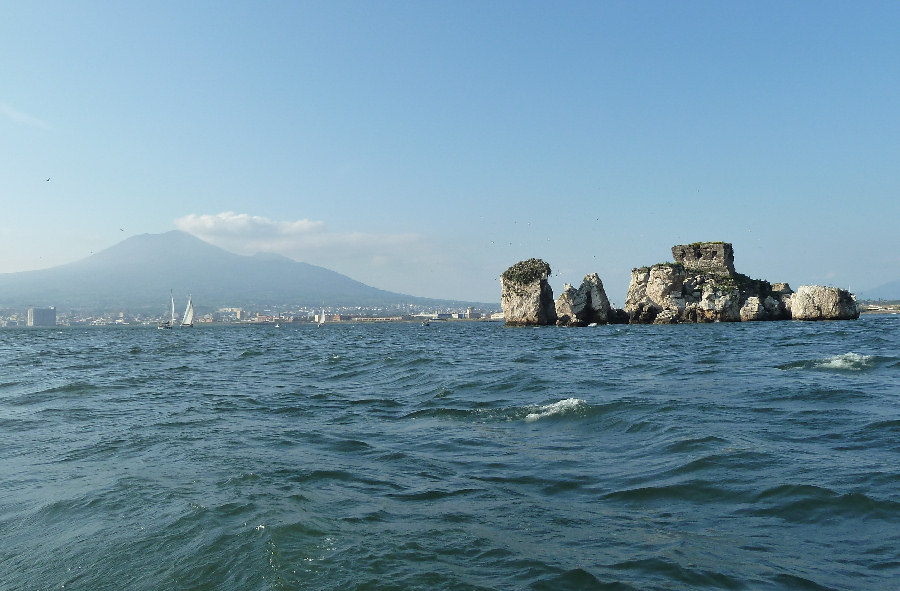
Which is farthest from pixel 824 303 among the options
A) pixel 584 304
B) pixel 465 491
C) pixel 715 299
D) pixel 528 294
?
pixel 465 491

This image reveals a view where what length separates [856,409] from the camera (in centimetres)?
1267

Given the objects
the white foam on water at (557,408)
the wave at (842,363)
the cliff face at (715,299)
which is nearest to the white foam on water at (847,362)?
the wave at (842,363)

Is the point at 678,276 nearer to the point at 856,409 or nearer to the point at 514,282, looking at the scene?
the point at 514,282

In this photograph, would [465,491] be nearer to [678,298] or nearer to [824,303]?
[678,298]

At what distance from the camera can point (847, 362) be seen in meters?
21.3

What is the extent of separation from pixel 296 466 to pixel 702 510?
6014 millimetres

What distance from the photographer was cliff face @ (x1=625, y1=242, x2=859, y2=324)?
9531 cm

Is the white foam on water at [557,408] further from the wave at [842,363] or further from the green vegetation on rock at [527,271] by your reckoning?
the green vegetation on rock at [527,271]

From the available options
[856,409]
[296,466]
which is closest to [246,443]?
[296,466]

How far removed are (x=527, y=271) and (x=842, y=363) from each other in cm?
8163

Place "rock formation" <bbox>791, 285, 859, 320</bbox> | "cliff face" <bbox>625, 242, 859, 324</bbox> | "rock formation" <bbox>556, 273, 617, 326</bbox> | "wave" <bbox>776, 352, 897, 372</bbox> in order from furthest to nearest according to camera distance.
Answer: "rock formation" <bbox>556, 273, 617, 326</bbox>
"cliff face" <bbox>625, 242, 859, 324</bbox>
"rock formation" <bbox>791, 285, 859, 320</bbox>
"wave" <bbox>776, 352, 897, 372</bbox>

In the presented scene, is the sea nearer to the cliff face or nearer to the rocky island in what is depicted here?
the rocky island

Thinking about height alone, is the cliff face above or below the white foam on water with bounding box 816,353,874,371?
above

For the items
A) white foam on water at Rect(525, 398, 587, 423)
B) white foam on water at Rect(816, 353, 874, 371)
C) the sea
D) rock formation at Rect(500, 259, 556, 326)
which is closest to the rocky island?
rock formation at Rect(500, 259, 556, 326)
